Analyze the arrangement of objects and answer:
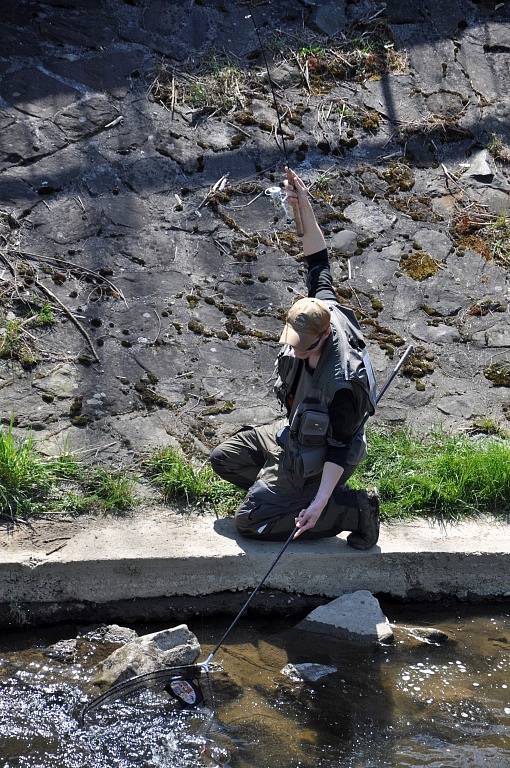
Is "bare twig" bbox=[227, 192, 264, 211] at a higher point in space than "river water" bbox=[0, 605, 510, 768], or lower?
higher

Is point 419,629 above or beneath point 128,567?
beneath

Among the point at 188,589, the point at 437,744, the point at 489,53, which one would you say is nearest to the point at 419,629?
the point at 437,744

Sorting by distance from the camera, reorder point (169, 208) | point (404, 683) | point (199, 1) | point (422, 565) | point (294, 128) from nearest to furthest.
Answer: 1. point (404, 683)
2. point (422, 565)
3. point (169, 208)
4. point (294, 128)
5. point (199, 1)

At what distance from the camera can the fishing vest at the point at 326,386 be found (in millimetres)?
4816

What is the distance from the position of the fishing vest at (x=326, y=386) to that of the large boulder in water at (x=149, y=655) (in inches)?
39.8

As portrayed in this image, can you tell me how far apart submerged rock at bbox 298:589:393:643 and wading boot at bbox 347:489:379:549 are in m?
0.26

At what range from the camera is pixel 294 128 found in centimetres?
850

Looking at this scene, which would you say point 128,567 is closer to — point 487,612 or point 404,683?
point 404,683

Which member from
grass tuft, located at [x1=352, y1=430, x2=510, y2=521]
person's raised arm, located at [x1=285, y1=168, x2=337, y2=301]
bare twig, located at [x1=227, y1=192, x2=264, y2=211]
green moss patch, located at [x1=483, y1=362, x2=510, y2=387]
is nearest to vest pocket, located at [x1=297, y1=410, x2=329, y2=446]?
person's raised arm, located at [x1=285, y1=168, x2=337, y2=301]

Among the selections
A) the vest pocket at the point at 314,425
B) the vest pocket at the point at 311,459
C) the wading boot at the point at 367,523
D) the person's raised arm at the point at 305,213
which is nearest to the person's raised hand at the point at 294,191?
the person's raised arm at the point at 305,213

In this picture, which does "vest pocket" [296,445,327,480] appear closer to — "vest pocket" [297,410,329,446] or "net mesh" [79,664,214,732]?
"vest pocket" [297,410,329,446]

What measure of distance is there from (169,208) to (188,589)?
3493 millimetres

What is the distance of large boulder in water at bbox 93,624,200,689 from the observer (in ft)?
15.3

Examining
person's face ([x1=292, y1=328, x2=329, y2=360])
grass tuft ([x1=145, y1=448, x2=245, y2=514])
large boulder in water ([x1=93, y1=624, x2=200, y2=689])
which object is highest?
person's face ([x1=292, y1=328, x2=329, y2=360])
